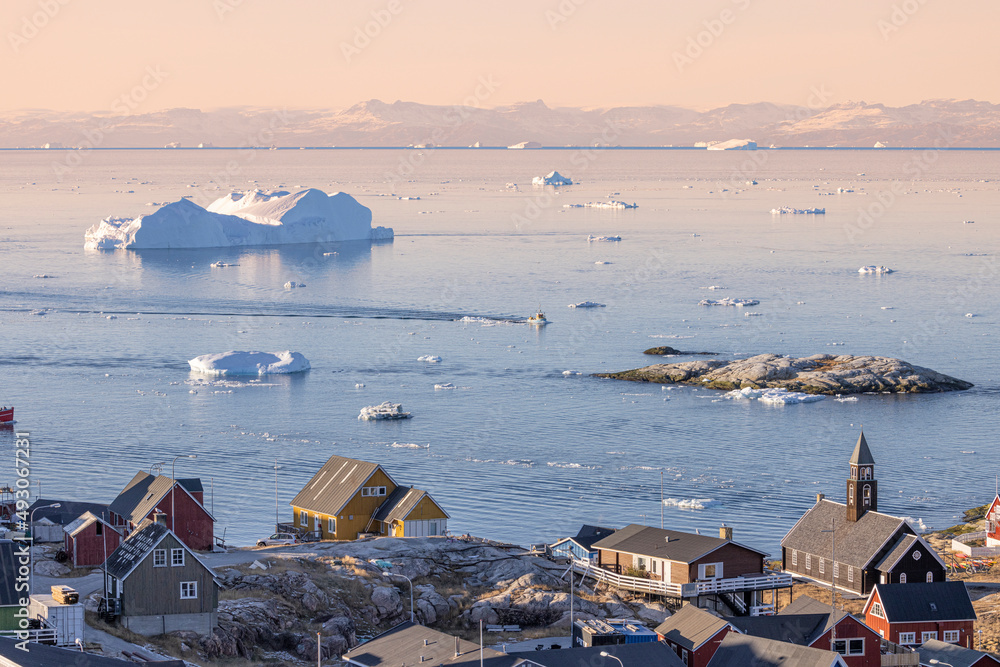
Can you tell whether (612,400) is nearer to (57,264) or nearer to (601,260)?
(601,260)

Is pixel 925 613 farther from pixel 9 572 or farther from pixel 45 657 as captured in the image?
pixel 45 657

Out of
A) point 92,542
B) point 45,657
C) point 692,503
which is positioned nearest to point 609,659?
point 45,657

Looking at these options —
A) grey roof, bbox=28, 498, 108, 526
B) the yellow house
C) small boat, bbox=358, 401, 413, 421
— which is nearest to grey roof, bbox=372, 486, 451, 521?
the yellow house

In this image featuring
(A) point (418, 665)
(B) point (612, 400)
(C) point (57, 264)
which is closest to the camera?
(A) point (418, 665)

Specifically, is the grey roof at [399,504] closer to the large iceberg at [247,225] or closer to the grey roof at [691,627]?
the grey roof at [691,627]

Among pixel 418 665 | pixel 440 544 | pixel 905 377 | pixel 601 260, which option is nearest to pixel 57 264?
→ pixel 601 260

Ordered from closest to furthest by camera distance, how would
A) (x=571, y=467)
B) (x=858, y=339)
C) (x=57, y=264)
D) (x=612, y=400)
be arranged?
1. (x=571, y=467)
2. (x=612, y=400)
3. (x=858, y=339)
4. (x=57, y=264)

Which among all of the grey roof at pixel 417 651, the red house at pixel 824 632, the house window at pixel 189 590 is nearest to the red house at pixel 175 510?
the house window at pixel 189 590
